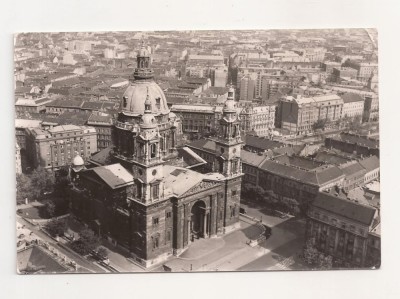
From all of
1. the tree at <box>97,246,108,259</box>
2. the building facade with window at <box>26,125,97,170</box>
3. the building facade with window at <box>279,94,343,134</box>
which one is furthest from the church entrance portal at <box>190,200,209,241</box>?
the building facade with window at <box>279,94,343,134</box>

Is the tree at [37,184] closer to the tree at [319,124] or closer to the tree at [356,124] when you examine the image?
the tree at [319,124]

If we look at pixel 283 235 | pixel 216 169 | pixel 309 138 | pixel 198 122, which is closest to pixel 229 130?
pixel 216 169

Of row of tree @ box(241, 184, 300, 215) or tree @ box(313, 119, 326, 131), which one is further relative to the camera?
tree @ box(313, 119, 326, 131)

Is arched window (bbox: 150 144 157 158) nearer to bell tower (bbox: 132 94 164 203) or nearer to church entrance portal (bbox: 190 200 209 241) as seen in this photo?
bell tower (bbox: 132 94 164 203)

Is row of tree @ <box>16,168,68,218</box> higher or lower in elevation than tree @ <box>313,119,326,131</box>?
lower

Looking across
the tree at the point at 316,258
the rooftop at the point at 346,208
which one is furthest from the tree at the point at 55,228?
the rooftop at the point at 346,208

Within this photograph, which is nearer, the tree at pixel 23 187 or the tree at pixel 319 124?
the tree at pixel 23 187

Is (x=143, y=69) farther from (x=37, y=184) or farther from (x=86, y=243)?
(x=86, y=243)
